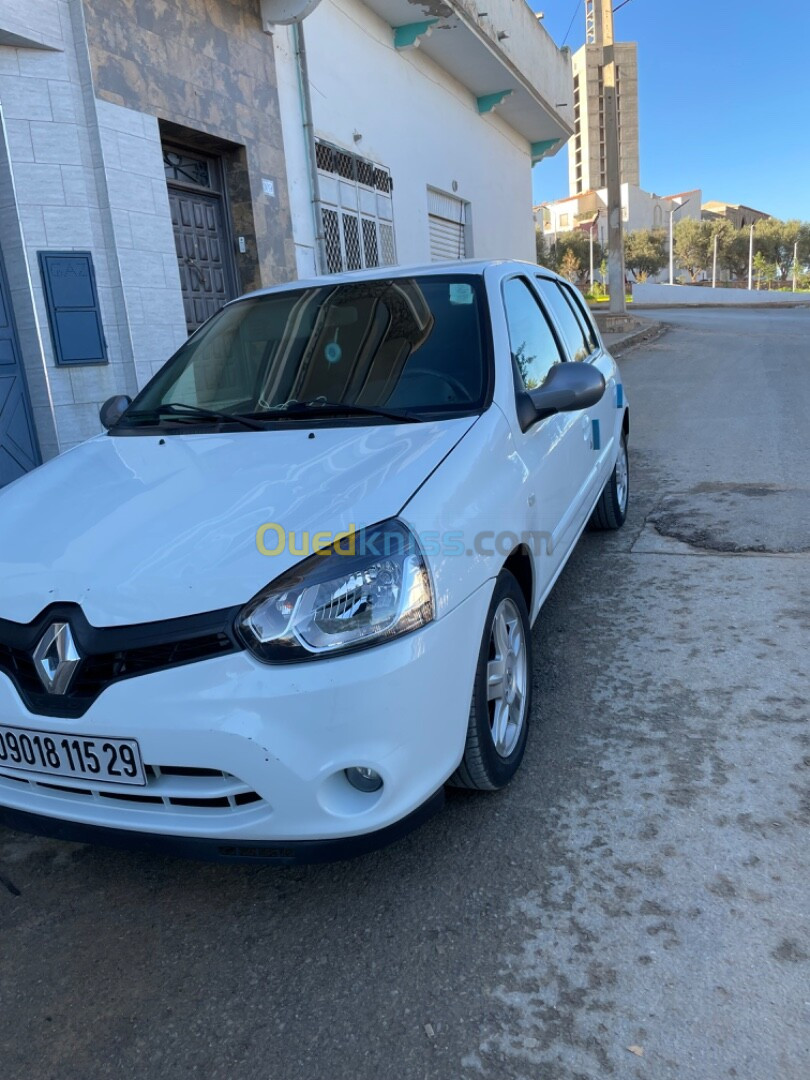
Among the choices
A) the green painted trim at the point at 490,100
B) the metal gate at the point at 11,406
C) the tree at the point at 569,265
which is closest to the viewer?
the metal gate at the point at 11,406

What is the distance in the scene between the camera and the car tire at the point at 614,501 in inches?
196

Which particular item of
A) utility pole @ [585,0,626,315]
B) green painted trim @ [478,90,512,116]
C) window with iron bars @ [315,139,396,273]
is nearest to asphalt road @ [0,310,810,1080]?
window with iron bars @ [315,139,396,273]

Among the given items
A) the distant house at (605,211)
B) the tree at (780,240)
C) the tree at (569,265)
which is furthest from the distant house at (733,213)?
the tree at (569,265)

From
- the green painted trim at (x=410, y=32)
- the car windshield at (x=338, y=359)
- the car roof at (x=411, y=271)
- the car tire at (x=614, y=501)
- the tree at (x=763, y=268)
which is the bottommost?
the car tire at (x=614, y=501)

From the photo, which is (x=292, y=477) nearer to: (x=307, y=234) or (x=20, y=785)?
(x=20, y=785)

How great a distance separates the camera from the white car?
6.07 ft

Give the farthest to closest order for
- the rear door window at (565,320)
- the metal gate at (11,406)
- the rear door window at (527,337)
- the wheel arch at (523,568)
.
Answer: the metal gate at (11,406), the rear door window at (565,320), the rear door window at (527,337), the wheel arch at (523,568)

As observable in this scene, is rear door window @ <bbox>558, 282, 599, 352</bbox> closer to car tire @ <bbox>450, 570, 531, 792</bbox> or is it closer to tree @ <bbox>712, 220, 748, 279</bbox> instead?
car tire @ <bbox>450, 570, 531, 792</bbox>

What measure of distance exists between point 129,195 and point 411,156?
276 inches

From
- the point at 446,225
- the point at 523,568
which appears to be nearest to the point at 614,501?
the point at 523,568

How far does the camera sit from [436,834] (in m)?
2.39

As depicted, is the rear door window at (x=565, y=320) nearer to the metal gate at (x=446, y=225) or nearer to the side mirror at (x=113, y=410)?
the side mirror at (x=113, y=410)

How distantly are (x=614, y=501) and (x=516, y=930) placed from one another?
11.4 feet

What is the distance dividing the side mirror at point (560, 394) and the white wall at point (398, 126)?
22.9 ft
